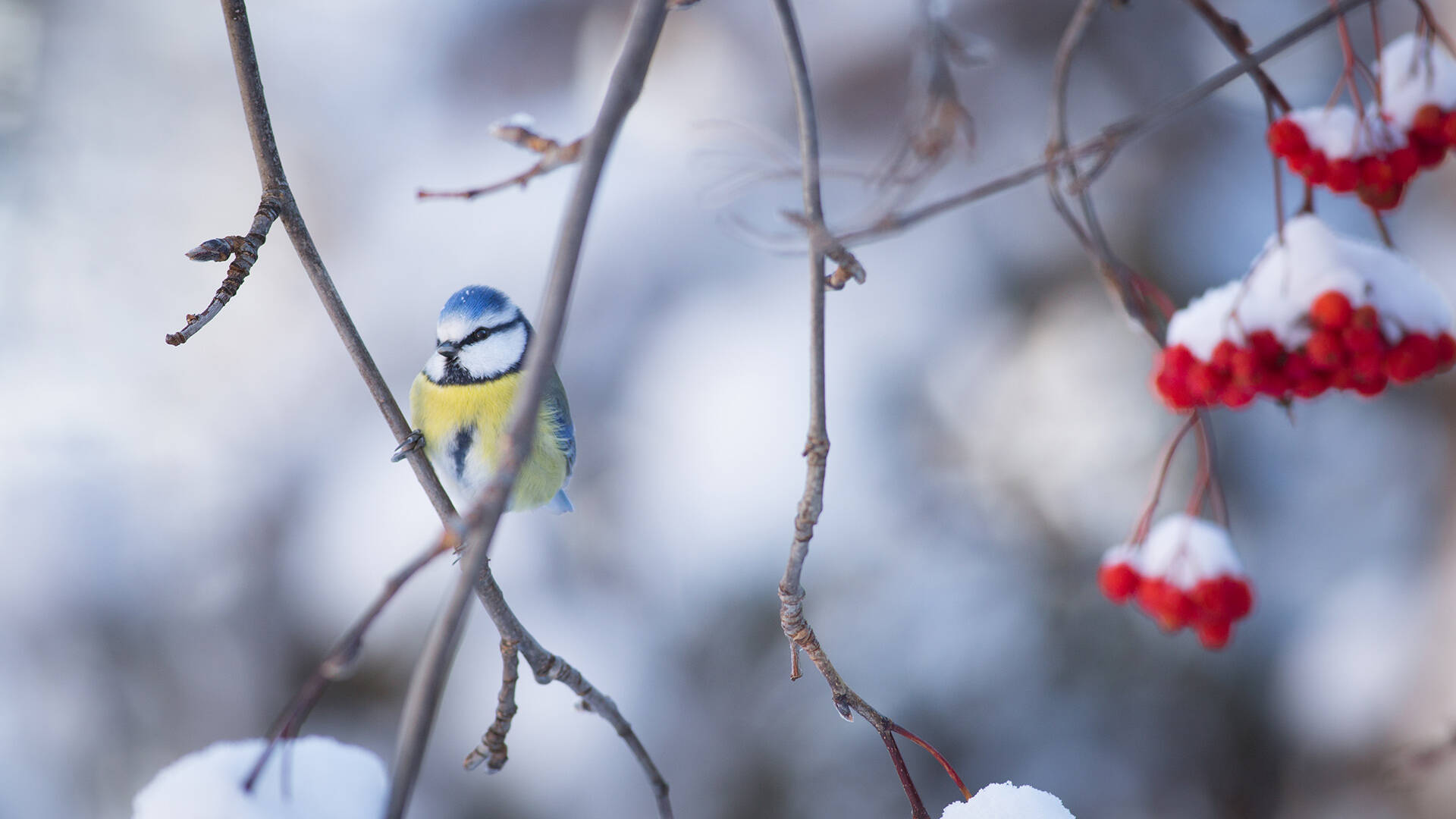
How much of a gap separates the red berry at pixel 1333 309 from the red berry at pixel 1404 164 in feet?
0.42

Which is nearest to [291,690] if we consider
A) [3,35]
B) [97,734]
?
[97,734]

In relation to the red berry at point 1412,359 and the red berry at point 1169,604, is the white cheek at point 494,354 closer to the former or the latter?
the red berry at point 1169,604

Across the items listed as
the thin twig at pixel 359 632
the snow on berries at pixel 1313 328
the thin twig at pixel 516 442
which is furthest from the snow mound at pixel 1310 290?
the thin twig at pixel 359 632

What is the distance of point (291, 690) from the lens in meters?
2.25

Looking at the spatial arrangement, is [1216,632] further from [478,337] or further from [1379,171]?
[478,337]

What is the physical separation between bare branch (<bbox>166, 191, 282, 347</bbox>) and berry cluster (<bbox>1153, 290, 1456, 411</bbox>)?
633 mm

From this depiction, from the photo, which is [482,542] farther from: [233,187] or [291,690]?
[233,187]

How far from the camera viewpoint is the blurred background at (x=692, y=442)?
201 centimetres

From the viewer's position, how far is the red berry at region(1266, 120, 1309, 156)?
25.5 inches

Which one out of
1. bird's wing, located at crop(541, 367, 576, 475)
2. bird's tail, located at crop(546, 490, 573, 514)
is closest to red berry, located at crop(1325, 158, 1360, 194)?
bird's wing, located at crop(541, 367, 576, 475)

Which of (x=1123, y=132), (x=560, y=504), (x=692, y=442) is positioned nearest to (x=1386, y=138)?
(x=1123, y=132)

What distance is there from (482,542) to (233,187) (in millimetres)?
2639

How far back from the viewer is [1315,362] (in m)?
0.62

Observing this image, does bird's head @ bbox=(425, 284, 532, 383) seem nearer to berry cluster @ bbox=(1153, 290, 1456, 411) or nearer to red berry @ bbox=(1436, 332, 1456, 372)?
berry cluster @ bbox=(1153, 290, 1456, 411)
